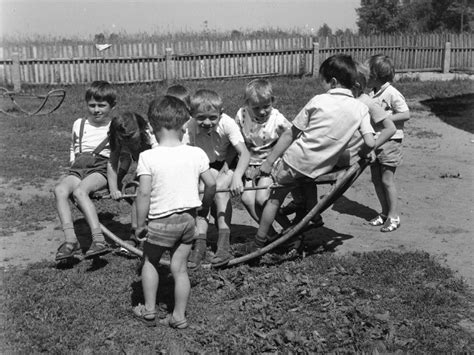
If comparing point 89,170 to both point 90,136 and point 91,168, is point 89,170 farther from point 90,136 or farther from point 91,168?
point 90,136

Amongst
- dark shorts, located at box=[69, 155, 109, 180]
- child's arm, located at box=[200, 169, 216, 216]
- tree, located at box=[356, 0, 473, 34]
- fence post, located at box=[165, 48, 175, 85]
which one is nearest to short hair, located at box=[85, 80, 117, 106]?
dark shorts, located at box=[69, 155, 109, 180]

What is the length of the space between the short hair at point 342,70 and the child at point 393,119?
115 cm

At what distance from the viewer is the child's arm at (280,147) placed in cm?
493

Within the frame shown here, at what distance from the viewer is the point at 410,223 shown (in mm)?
6176

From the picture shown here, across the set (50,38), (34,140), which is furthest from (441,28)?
(34,140)

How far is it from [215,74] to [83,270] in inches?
593

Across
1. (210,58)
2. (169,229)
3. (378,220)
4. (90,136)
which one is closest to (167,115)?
(169,229)

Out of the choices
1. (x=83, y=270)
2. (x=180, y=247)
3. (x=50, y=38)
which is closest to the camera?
(x=180, y=247)

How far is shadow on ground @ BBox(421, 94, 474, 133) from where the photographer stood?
1227cm

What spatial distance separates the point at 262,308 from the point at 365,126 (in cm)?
162

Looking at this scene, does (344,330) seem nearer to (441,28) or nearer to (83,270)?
(83,270)

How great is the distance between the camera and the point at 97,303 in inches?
173

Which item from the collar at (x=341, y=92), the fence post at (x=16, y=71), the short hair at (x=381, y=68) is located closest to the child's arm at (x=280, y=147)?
the collar at (x=341, y=92)

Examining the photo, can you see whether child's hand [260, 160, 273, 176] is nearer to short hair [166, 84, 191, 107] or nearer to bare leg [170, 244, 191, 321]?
short hair [166, 84, 191, 107]
